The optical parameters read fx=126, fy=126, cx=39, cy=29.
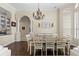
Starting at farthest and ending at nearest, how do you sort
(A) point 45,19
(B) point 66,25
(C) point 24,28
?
(A) point 45,19 < (B) point 66,25 < (C) point 24,28

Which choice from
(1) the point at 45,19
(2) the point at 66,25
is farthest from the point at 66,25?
(1) the point at 45,19

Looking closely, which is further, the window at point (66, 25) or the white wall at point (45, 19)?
the white wall at point (45, 19)

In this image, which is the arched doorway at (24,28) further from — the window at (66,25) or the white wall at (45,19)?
the window at (66,25)

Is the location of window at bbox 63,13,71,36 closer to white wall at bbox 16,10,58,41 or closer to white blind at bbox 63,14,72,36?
white blind at bbox 63,14,72,36

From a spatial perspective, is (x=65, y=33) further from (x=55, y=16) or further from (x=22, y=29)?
(x=22, y=29)

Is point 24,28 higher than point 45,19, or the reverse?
point 45,19

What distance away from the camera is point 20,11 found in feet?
22.4

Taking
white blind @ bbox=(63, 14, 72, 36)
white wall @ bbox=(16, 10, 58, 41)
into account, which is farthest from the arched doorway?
white blind @ bbox=(63, 14, 72, 36)

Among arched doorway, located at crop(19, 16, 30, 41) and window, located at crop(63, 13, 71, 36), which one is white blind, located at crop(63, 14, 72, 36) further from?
arched doorway, located at crop(19, 16, 30, 41)

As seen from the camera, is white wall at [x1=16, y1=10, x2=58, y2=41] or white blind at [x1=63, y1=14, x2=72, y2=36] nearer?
white blind at [x1=63, y1=14, x2=72, y2=36]

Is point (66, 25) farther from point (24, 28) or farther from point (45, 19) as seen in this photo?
point (24, 28)

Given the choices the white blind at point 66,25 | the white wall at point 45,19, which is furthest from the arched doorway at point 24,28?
the white blind at point 66,25

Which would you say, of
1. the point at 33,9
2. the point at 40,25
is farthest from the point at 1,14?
the point at 40,25

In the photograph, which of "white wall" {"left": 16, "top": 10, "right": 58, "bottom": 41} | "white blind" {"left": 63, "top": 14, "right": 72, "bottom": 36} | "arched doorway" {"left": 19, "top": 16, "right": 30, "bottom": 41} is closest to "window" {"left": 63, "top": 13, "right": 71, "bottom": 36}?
"white blind" {"left": 63, "top": 14, "right": 72, "bottom": 36}
